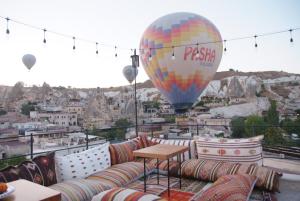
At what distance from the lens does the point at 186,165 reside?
3.26m

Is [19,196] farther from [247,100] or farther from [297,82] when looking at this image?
[297,82]

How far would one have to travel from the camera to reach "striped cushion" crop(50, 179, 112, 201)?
2148 mm

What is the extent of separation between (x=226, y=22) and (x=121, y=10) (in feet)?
14.8

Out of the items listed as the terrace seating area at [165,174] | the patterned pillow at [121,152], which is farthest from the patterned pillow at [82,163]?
the patterned pillow at [121,152]

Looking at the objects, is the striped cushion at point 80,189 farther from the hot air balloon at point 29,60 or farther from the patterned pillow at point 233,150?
the hot air balloon at point 29,60

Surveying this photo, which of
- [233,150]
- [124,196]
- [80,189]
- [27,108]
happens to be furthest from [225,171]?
[27,108]

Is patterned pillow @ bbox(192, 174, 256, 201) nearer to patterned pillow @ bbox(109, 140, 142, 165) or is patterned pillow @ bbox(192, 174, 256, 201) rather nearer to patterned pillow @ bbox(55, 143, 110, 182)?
patterned pillow @ bbox(55, 143, 110, 182)

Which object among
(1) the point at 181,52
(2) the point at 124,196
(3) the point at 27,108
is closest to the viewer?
(2) the point at 124,196

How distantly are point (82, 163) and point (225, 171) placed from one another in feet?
5.60

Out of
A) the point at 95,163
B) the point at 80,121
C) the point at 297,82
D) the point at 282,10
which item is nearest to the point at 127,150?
the point at 95,163

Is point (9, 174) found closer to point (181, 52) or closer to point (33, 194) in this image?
point (33, 194)

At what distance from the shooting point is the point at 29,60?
10344mm

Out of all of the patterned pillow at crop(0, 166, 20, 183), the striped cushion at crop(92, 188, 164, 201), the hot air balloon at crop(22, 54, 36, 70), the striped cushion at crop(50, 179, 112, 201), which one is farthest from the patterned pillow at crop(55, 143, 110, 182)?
the hot air balloon at crop(22, 54, 36, 70)

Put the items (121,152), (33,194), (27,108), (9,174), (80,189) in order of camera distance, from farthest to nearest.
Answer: (27,108)
(121,152)
(80,189)
(9,174)
(33,194)
